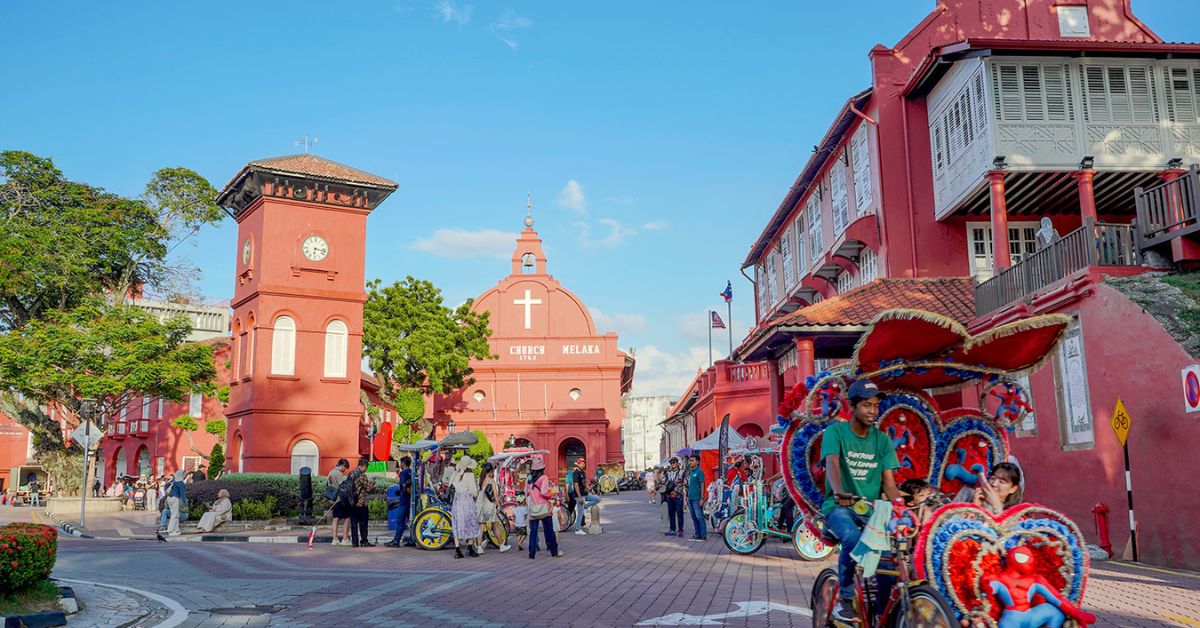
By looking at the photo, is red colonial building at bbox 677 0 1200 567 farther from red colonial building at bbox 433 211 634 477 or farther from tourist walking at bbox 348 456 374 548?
red colonial building at bbox 433 211 634 477

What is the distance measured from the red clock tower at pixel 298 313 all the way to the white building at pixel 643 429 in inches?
2311

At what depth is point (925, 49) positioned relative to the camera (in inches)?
914

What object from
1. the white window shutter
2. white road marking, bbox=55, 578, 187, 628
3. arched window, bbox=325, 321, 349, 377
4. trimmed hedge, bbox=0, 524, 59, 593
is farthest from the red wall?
arched window, bbox=325, 321, 349, 377

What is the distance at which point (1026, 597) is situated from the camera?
206 inches

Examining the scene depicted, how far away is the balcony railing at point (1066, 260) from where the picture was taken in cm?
1405

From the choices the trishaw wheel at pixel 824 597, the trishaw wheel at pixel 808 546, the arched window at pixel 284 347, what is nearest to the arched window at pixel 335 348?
the arched window at pixel 284 347

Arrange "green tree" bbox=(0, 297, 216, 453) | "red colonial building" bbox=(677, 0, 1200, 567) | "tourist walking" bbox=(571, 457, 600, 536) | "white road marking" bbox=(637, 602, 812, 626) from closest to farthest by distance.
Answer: "white road marking" bbox=(637, 602, 812, 626), "red colonial building" bbox=(677, 0, 1200, 567), "tourist walking" bbox=(571, 457, 600, 536), "green tree" bbox=(0, 297, 216, 453)

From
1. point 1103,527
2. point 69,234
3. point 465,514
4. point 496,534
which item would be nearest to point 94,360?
point 69,234

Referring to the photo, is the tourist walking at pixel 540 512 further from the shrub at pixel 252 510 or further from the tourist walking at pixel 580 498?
the shrub at pixel 252 510

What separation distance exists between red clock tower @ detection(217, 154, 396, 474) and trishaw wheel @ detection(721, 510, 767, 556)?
20.0 metres

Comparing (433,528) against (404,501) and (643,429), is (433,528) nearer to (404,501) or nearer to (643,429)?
(404,501)

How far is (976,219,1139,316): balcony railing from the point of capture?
46.1 ft

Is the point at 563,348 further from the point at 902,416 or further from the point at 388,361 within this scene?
the point at 902,416

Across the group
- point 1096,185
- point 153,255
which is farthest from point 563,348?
point 1096,185
